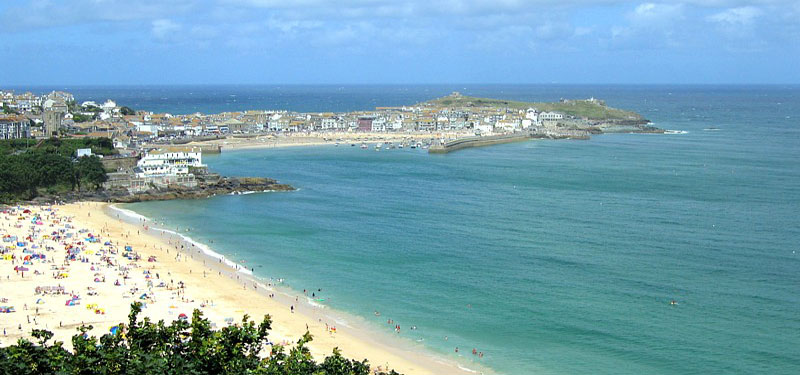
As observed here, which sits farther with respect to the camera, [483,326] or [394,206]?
[394,206]

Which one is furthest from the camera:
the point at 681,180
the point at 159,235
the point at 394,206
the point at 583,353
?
the point at 681,180

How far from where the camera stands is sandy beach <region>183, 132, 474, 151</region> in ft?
261

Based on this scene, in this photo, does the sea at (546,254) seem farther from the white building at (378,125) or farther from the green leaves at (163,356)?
the white building at (378,125)

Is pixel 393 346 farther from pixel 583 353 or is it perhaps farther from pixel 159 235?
pixel 159 235

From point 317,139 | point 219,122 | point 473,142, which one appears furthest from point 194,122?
point 473,142

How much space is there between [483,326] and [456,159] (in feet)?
152

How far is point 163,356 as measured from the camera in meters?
15.0

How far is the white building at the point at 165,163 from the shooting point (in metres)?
50.2

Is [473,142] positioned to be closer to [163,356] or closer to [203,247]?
[203,247]

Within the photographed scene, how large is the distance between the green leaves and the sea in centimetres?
748

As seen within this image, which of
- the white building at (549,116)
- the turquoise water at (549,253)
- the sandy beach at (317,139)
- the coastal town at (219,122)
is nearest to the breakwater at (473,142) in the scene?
the coastal town at (219,122)

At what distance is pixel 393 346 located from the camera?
891 inches

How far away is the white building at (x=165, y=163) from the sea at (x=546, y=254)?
4.60 m

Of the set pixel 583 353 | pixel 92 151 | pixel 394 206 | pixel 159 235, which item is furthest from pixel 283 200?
pixel 583 353
